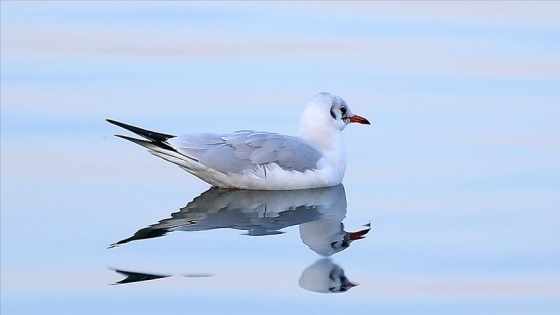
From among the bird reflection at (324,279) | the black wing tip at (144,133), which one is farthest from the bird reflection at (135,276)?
the black wing tip at (144,133)

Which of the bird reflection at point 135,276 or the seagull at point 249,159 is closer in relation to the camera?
the bird reflection at point 135,276

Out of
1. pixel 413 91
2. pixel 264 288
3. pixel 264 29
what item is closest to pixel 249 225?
pixel 264 288

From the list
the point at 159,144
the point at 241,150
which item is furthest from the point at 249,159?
the point at 159,144

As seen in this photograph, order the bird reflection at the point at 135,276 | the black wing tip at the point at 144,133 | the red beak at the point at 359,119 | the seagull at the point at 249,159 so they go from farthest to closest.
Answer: the red beak at the point at 359,119, the seagull at the point at 249,159, the black wing tip at the point at 144,133, the bird reflection at the point at 135,276

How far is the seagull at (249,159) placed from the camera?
373 inches

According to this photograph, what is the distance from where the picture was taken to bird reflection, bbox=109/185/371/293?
7.57 meters

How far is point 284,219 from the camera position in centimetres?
876

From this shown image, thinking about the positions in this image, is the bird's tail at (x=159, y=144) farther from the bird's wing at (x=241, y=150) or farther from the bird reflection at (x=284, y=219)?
the bird reflection at (x=284, y=219)

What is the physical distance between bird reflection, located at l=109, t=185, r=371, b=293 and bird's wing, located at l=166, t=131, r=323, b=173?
0.61ft

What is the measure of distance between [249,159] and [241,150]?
8 cm

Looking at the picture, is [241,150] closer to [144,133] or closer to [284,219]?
[144,133]

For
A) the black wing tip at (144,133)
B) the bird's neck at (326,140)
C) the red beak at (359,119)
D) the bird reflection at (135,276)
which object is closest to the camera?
the bird reflection at (135,276)

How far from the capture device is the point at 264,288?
723 cm

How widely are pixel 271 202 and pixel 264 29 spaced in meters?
4.53
